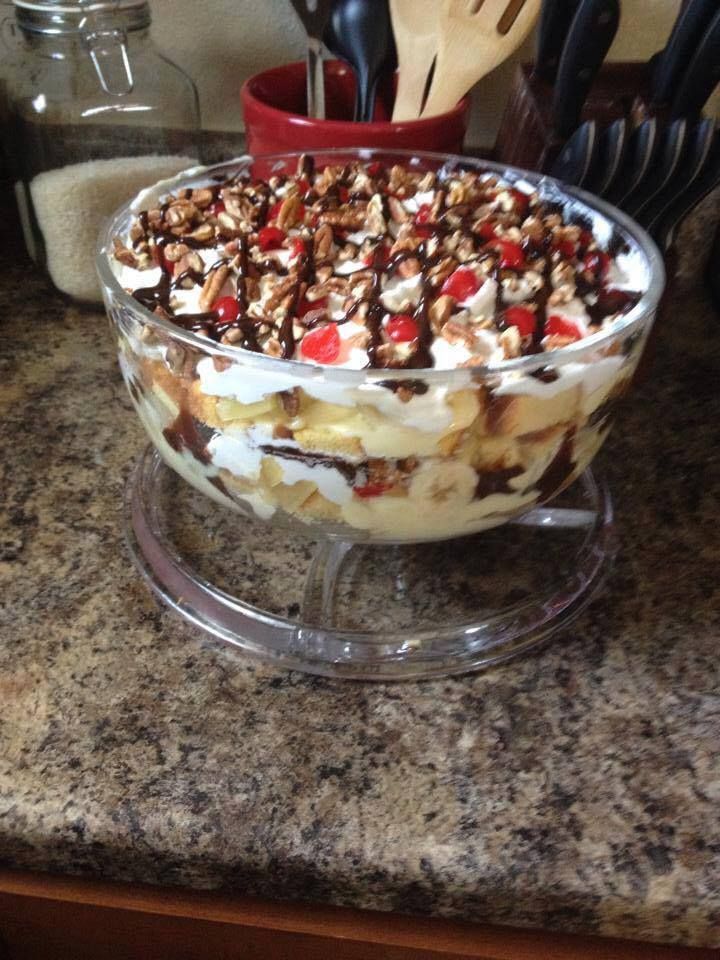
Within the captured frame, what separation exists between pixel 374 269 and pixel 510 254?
0.31 feet

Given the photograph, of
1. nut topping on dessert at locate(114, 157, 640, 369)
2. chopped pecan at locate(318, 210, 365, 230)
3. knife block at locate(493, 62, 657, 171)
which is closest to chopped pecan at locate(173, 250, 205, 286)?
nut topping on dessert at locate(114, 157, 640, 369)

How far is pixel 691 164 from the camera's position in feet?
2.06

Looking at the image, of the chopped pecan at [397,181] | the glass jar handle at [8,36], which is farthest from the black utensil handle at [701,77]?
the glass jar handle at [8,36]

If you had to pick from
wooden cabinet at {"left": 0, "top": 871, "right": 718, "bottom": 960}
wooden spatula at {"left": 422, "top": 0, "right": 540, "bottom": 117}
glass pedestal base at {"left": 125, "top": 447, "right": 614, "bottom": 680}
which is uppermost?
wooden spatula at {"left": 422, "top": 0, "right": 540, "bottom": 117}

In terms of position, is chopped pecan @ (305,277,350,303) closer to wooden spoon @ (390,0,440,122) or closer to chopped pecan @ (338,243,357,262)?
chopped pecan @ (338,243,357,262)

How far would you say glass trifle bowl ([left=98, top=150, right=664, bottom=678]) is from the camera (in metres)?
0.47

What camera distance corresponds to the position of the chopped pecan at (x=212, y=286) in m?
0.54

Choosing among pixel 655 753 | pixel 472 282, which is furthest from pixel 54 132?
pixel 655 753

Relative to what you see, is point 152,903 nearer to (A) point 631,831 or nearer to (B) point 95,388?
(A) point 631,831

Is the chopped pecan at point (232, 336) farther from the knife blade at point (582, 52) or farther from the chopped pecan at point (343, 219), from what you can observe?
the knife blade at point (582, 52)

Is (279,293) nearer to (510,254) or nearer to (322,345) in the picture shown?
(322,345)

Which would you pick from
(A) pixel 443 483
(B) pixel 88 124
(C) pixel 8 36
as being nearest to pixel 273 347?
(A) pixel 443 483

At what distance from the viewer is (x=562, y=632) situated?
575 mm

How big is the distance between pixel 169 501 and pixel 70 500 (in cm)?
8
